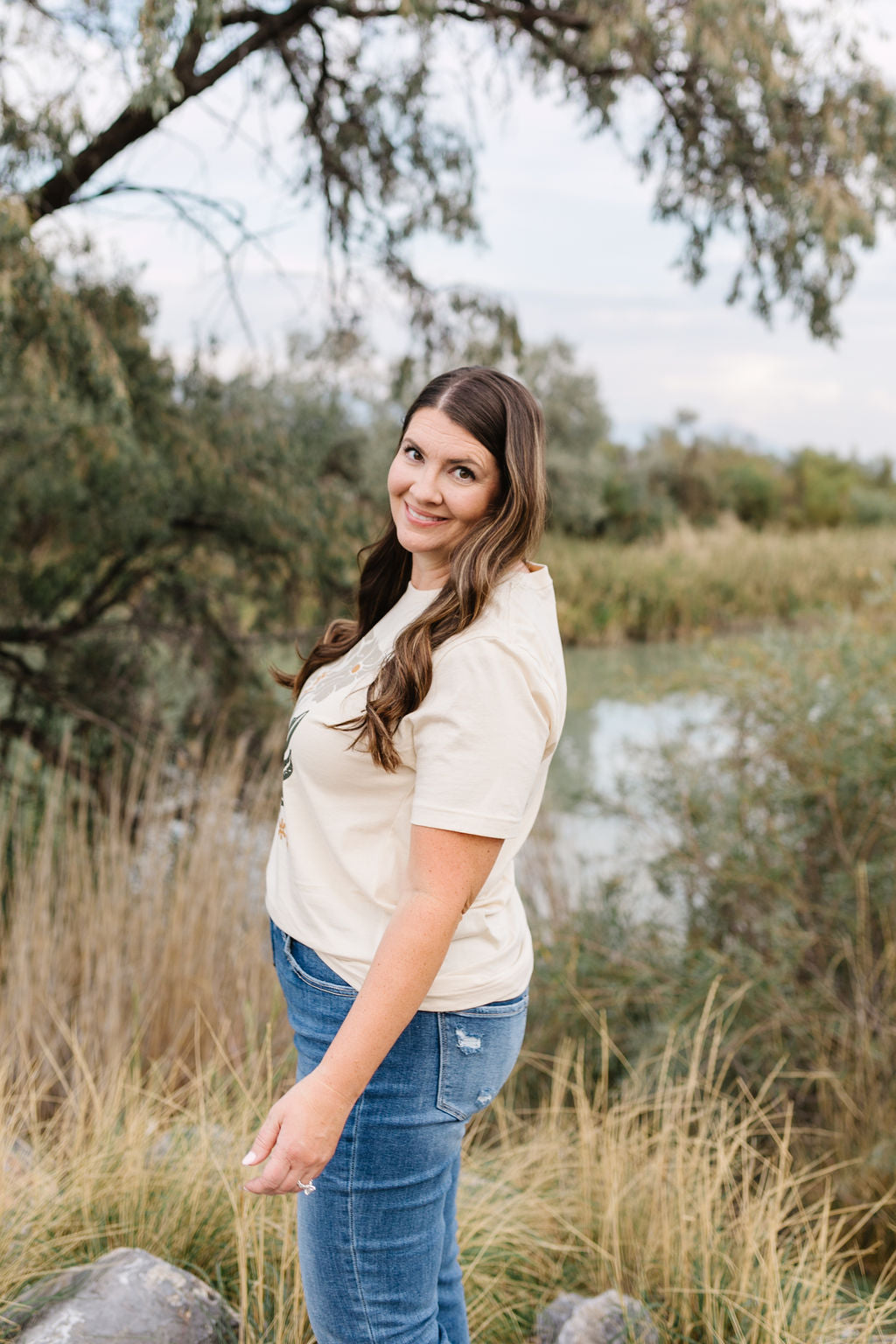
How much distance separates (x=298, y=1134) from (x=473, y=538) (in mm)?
739

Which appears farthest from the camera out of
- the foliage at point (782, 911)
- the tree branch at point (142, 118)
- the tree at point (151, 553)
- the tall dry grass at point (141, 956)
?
the tree at point (151, 553)

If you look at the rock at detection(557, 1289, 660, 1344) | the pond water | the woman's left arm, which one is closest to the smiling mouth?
the woman's left arm

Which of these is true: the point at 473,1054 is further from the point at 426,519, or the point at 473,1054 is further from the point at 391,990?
the point at 426,519

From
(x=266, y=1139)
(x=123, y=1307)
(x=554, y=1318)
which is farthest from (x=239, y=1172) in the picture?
(x=266, y=1139)

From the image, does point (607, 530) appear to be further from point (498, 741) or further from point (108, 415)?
point (498, 741)

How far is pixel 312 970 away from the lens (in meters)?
1.40

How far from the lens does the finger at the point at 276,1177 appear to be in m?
1.19

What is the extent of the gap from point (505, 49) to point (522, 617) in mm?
4049

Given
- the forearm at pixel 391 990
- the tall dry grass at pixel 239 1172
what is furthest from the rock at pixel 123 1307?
the forearm at pixel 391 990

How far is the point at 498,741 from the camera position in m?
1.23

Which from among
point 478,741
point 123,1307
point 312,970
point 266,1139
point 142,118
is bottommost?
point 123,1307

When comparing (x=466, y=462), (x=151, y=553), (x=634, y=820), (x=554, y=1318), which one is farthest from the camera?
(x=151, y=553)

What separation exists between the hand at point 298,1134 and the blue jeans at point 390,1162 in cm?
12

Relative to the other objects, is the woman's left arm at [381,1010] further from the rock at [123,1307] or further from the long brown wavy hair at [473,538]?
the rock at [123,1307]
